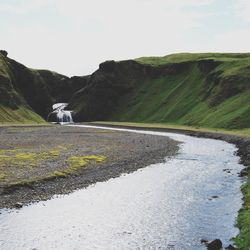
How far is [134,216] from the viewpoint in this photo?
138ft

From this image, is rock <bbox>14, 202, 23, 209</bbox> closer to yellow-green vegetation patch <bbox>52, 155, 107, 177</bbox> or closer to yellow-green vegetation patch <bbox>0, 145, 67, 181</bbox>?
yellow-green vegetation patch <bbox>0, 145, 67, 181</bbox>

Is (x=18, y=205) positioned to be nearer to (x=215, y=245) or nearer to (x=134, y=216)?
(x=134, y=216)

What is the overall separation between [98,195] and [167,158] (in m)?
34.0

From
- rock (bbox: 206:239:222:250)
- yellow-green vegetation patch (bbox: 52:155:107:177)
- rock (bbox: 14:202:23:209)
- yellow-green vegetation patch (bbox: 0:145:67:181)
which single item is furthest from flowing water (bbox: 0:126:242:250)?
yellow-green vegetation patch (bbox: 0:145:67:181)

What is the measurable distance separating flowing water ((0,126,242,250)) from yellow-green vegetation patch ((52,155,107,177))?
6.62 metres

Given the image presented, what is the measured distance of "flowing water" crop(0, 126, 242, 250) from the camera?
34.9 meters

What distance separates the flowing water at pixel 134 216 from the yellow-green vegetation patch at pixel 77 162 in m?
6.62

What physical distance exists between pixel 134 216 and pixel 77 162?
2914 cm

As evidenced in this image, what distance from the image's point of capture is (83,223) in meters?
40.0

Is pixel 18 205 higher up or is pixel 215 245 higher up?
pixel 18 205

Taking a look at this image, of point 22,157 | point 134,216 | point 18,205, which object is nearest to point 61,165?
point 22,157

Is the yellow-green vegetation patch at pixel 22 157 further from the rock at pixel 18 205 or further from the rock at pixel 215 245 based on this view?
the rock at pixel 215 245

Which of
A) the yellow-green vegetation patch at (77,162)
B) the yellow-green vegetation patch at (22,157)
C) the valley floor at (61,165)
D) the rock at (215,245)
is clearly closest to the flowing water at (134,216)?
the rock at (215,245)

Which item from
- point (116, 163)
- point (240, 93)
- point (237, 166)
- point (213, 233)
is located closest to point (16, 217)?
point (213, 233)
